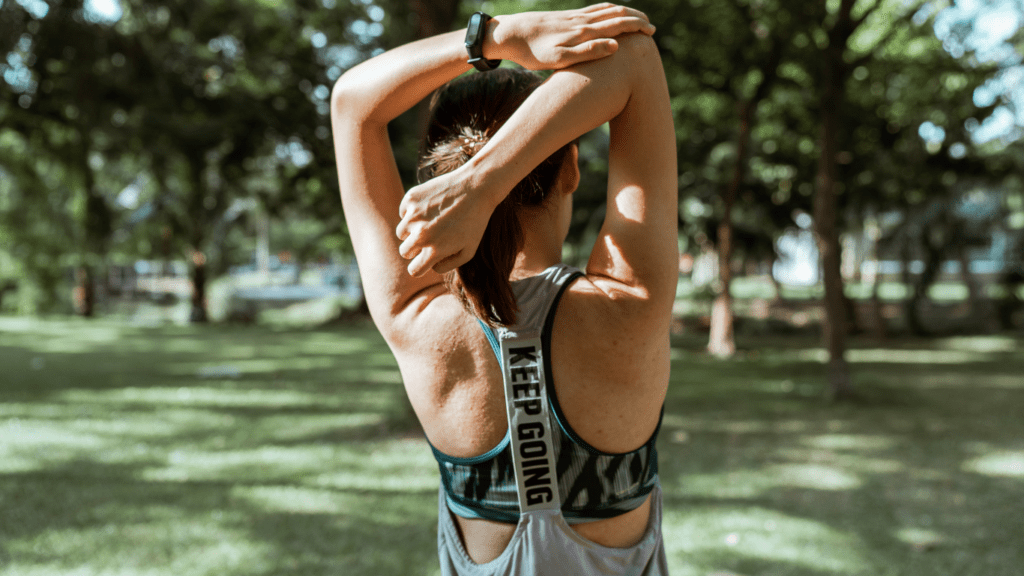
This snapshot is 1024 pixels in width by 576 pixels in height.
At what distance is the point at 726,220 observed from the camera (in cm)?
1277

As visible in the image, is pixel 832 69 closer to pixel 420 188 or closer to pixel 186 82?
pixel 186 82

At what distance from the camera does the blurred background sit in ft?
14.3

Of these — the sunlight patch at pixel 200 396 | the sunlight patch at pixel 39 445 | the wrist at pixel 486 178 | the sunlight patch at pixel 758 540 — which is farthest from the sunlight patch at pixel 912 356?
the wrist at pixel 486 178

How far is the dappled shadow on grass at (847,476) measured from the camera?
3.99 metres

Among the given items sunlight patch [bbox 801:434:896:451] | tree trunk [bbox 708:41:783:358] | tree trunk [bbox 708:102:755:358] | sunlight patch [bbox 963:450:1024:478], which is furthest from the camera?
tree trunk [bbox 708:102:755:358]

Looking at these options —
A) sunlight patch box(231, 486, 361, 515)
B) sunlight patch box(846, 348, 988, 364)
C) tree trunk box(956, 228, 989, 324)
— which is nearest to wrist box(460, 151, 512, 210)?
sunlight patch box(231, 486, 361, 515)

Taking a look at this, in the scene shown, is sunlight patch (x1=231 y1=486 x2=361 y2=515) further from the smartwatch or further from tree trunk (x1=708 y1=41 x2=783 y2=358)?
tree trunk (x1=708 y1=41 x2=783 y2=358)

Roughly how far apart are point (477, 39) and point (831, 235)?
8214mm

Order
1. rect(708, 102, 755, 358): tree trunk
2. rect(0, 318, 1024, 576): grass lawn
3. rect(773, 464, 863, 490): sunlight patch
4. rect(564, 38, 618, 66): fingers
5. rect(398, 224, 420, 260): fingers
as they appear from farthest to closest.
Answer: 1. rect(708, 102, 755, 358): tree trunk
2. rect(773, 464, 863, 490): sunlight patch
3. rect(0, 318, 1024, 576): grass lawn
4. rect(564, 38, 618, 66): fingers
5. rect(398, 224, 420, 260): fingers

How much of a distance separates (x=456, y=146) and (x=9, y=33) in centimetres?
771

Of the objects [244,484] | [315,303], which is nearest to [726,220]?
[244,484]

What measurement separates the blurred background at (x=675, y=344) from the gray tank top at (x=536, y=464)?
3.00 meters

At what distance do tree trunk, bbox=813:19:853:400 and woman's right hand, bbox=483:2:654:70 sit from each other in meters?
8.07

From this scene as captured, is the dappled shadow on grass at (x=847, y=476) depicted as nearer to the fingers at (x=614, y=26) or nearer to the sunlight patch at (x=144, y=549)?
the sunlight patch at (x=144, y=549)
